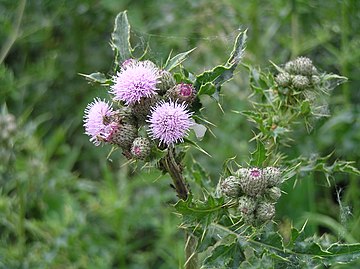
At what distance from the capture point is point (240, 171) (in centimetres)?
192

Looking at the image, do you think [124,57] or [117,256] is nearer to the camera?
[124,57]

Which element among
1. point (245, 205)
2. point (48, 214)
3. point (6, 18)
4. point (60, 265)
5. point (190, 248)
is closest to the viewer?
point (245, 205)

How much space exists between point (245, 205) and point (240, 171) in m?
0.11

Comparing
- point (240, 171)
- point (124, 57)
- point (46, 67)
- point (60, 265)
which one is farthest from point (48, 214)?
point (240, 171)

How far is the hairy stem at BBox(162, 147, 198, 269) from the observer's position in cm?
193

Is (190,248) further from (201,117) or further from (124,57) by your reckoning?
(124,57)

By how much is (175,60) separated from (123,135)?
305 mm

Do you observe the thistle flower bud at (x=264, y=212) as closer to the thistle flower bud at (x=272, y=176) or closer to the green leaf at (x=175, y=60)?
the thistle flower bud at (x=272, y=176)

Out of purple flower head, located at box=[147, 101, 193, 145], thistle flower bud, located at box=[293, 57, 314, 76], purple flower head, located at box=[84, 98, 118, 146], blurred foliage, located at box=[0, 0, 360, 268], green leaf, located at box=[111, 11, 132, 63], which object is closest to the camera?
purple flower head, located at box=[147, 101, 193, 145]

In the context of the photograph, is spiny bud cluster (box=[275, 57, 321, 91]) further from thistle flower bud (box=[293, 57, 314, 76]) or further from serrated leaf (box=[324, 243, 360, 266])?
serrated leaf (box=[324, 243, 360, 266])

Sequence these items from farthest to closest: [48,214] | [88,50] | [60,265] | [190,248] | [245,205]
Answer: [88,50] < [48,214] < [60,265] < [190,248] < [245,205]

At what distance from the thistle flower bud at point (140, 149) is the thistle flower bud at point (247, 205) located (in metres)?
0.30

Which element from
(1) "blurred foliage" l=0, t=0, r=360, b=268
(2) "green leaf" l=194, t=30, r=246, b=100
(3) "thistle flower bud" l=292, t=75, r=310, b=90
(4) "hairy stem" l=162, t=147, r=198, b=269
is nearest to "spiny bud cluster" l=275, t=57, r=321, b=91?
(3) "thistle flower bud" l=292, t=75, r=310, b=90

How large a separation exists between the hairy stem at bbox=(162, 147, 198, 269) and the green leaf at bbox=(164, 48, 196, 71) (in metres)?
0.25
